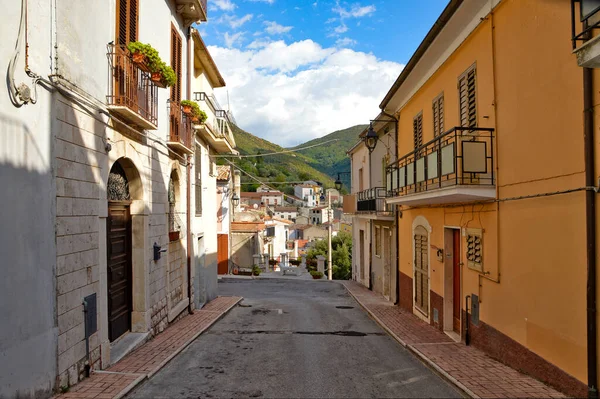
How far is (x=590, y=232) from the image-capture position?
5500 mm

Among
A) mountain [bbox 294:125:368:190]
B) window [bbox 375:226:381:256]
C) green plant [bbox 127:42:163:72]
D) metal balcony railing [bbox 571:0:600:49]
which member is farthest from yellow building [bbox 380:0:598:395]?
mountain [bbox 294:125:368:190]

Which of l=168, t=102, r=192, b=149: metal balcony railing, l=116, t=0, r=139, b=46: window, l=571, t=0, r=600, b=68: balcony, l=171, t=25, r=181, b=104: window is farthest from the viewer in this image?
l=171, t=25, r=181, b=104: window

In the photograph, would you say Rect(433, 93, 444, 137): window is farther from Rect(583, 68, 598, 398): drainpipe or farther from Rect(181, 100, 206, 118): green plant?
Rect(181, 100, 206, 118): green plant

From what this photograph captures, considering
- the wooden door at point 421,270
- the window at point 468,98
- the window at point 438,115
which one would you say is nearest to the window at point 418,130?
the window at point 438,115

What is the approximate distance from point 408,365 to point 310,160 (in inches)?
7119

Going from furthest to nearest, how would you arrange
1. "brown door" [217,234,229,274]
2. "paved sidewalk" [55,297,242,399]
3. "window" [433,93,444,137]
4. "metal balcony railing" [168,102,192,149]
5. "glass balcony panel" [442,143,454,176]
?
1. "brown door" [217,234,229,274]
2. "metal balcony railing" [168,102,192,149]
3. "window" [433,93,444,137]
4. "glass balcony panel" [442,143,454,176]
5. "paved sidewalk" [55,297,242,399]

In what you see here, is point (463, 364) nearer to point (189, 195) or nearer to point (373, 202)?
point (189, 195)

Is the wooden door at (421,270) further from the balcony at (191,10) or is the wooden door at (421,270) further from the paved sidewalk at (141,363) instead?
the balcony at (191,10)

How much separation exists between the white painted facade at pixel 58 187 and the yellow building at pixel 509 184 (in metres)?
6.07

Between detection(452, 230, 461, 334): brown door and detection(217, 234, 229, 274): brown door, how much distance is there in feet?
66.3

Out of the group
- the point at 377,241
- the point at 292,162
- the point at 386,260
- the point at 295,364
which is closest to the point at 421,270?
the point at 386,260

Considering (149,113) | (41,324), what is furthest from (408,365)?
(149,113)

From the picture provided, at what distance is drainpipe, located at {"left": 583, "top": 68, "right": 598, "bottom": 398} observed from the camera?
18.0 feet

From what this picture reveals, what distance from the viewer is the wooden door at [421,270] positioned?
1308 cm
